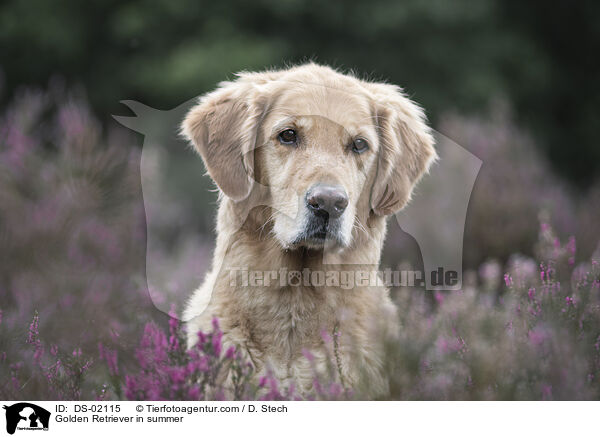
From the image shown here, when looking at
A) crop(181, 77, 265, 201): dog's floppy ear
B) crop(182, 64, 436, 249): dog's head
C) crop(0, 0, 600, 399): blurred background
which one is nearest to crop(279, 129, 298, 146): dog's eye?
crop(182, 64, 436, 249): dog's head

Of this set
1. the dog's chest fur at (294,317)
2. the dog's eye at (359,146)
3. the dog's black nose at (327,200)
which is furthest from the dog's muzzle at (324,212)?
the dog's eye at (359,146)

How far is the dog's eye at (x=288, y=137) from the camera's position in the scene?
10.7 feet

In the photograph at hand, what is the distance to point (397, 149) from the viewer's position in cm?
359

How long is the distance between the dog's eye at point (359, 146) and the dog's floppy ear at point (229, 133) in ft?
1.76

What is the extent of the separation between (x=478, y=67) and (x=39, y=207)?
788cm

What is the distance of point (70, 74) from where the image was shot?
11.5 meters

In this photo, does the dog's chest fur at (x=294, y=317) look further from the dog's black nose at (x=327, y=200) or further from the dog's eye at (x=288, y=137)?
the dog's eye at (x=288, y=137)

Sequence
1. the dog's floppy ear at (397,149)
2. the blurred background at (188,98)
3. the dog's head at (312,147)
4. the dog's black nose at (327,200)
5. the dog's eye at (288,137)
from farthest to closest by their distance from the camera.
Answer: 1. the blurred background at (188,98)
2. the dog's floppy ear at (397,149)
3. the dog's eye at (288,137)
4. the dog's head at (312,147)
5. the dog's black nose at (327,200)

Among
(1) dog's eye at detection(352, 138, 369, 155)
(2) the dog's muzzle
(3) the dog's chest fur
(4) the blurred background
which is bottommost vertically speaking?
(3) the dog's chest fur

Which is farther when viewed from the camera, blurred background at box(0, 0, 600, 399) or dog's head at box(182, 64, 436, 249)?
blurred background at box(0, 0, 600, 399)

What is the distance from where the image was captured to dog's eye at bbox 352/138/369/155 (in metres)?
3.31

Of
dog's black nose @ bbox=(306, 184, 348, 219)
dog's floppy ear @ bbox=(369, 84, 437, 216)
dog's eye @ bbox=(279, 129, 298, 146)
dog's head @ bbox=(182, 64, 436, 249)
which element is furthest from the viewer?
dog's floppy ear @ bbox=(369, 84, 437, 216)
